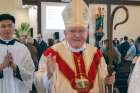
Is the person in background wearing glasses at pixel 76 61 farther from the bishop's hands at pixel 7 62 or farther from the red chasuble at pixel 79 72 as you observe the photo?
the bishop's hands at pixel 7 62

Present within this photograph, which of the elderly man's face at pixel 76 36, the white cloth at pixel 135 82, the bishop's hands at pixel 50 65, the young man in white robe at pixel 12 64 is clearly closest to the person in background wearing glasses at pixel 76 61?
the elderly man's face at pixel 76 36

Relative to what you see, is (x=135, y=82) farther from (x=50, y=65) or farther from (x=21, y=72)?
(x=21, y=72)

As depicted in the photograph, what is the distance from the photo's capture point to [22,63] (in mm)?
4328

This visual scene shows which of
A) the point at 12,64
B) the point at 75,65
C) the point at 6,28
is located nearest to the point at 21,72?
the point at 12,64

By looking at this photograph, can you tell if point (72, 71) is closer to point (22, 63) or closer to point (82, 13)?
point (82, 13)

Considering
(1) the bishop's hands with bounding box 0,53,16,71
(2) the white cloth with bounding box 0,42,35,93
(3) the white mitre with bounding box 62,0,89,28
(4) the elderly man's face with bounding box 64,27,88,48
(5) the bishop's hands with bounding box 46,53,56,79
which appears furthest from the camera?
(2) the white cloth with bounding box 0,42,35,93

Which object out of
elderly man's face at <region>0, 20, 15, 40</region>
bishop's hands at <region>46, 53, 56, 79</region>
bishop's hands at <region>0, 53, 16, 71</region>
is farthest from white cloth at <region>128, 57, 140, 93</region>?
elderly man's face at <region>0, 20, 15, 40</region>

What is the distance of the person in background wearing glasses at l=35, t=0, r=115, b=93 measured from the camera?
3.44 m

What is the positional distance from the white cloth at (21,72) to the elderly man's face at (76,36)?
986 millimetres

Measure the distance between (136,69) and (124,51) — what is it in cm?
814

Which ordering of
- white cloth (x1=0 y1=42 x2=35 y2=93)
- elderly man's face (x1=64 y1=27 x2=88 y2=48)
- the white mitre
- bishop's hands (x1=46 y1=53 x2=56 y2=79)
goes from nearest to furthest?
bishop's hands (x1=46 y1=53 x2=56 y2=79) < elderly man's face (x1=64 y1=27 x2=88 y2=48) < the white mitre < white cloth (x1=0 y1=42 x2=35 y2=93)

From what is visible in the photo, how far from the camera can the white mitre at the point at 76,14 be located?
3.53 meters

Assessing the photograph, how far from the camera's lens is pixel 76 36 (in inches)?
133

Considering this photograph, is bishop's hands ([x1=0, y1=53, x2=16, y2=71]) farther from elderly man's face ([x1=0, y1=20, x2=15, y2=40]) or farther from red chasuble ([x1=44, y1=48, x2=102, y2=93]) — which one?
red chasuble ([x1=44, y1=48, x2=102, y2=93])
